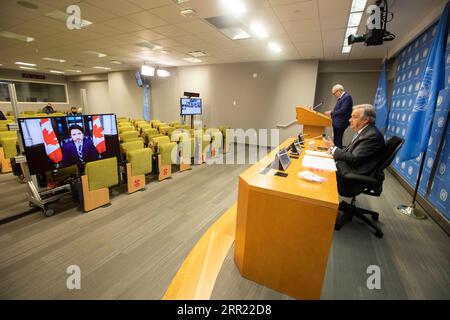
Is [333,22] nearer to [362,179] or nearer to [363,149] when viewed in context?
[363,149]

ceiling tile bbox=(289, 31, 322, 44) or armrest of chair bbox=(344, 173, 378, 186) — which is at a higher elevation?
ceiling tile bbox=(289, 31, 322, 44)

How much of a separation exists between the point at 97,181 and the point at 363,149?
10.9 ft

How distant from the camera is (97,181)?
281 cm

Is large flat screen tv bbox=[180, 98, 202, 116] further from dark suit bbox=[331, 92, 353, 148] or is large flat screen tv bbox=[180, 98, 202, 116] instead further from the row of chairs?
dark suit bbox=[331, 92, 353, 148]

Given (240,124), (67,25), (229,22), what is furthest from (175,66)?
(229,22)

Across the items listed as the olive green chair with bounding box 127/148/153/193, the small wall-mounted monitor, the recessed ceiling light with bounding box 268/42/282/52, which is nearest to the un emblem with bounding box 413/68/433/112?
the recessed ceiling light with bounding box 268/42/282/52

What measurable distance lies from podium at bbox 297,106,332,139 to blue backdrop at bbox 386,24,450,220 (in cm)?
122

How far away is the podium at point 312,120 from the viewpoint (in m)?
3.31

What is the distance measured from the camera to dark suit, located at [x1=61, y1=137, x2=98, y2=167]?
109 inches

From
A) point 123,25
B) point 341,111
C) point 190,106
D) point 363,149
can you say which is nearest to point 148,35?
point 123,25

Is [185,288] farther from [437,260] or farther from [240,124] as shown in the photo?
[240,124]

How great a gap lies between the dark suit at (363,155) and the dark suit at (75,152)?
3.31 m

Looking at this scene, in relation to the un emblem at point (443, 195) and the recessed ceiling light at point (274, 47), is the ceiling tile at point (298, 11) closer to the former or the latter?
the recessed ceiling light at point (274, 47)
